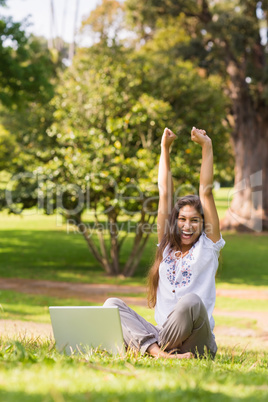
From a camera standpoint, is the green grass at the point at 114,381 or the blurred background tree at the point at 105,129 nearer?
the green grass at the point at 114,381

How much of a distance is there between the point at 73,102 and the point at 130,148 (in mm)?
1886

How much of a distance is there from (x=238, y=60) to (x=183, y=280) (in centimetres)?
2397

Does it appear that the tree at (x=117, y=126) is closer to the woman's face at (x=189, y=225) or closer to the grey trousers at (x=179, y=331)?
the woman's face at (x=189, y=225)

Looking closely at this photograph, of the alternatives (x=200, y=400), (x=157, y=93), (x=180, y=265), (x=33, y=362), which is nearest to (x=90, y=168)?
(x=157, y=93)

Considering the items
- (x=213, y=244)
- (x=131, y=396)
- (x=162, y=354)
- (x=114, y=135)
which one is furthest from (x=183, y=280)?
(x=114, y=135)

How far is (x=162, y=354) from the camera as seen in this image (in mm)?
4469

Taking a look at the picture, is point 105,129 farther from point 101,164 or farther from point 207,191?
point 207,191

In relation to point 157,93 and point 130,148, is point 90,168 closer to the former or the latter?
point 130,148

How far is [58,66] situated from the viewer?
26.4m

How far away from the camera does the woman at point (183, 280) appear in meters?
4.46

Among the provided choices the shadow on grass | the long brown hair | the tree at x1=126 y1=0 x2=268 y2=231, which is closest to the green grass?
the shadow on grass

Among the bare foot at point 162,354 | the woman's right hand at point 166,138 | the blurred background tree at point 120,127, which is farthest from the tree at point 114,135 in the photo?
the bare foot at point 162,354

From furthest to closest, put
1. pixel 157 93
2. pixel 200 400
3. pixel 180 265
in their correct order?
pixel 157 93 < pixel 180 265 < pixel 200 400

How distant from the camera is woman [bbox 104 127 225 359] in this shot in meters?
4.46
